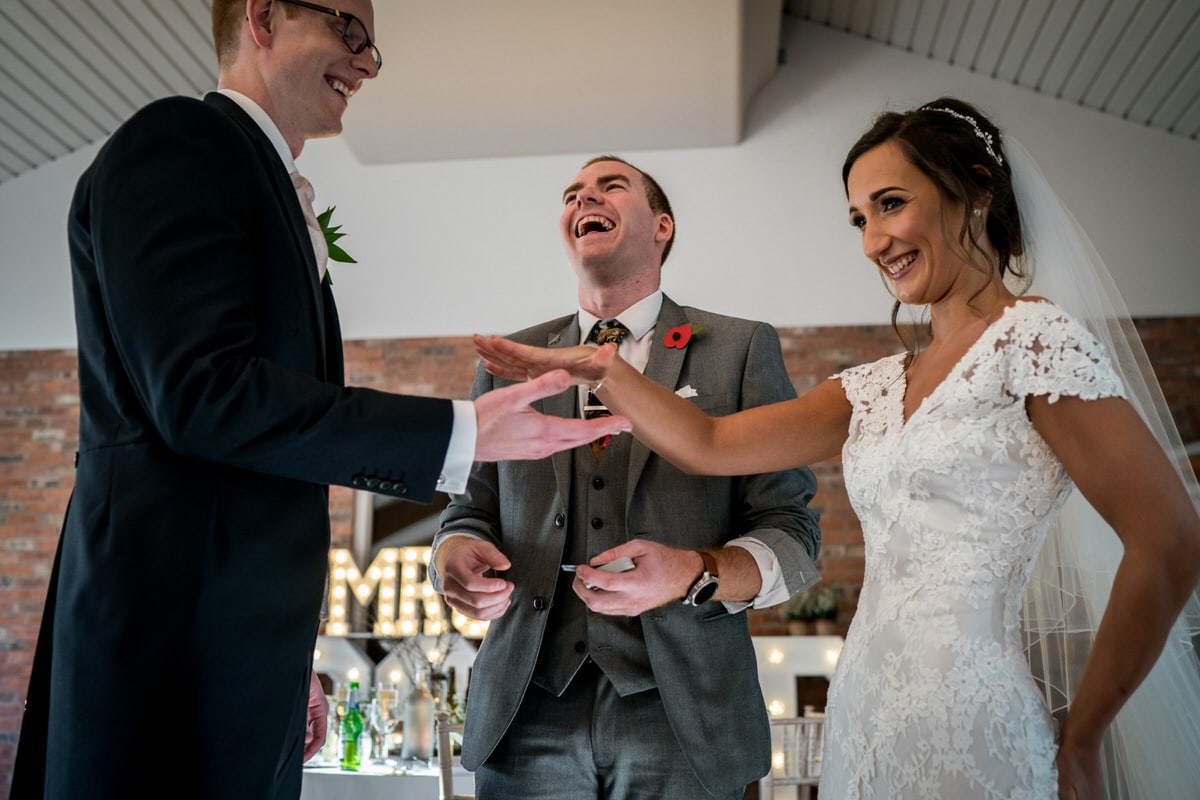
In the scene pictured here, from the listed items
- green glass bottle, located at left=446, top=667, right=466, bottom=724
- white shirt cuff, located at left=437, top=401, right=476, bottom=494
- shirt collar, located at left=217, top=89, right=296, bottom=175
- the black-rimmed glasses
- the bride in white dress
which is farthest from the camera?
green glass bottle, located at left=446, top=667, right=466, bottom=724

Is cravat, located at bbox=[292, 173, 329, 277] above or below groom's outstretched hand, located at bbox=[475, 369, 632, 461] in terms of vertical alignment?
Answer: above

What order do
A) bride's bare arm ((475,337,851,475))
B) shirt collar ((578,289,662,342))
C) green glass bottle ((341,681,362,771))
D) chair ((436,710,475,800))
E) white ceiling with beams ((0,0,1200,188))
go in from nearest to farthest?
bride's bare arm ((475,337,851,475)) < shirt collar ((578,289,662,342)) < chair ((436,710,475,800)) < green glass bottle ((341,681,362,771)) < white ceiling with beams ((0,0,1200,188))

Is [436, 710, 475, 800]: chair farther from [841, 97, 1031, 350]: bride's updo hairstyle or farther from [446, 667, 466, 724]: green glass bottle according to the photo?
[841, 97, 1031, 350]: bride's updo hairstyle

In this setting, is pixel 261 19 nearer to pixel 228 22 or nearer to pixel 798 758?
pixel 228 22

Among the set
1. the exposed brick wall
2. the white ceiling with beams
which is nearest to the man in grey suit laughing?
the white ceiling with beams

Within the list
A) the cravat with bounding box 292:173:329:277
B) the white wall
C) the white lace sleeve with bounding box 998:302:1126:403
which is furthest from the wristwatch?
the white wall

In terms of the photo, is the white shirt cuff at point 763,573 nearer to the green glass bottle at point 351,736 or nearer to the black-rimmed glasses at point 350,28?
the black-rimmed glasses at point 350,28

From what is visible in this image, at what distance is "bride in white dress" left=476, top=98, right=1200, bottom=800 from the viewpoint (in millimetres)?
1515

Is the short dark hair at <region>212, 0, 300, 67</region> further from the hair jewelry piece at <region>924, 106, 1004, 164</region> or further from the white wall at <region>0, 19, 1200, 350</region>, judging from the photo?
the white wall at <region>0, 19, 1200, 350</region>

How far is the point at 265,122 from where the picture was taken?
65.9 inches

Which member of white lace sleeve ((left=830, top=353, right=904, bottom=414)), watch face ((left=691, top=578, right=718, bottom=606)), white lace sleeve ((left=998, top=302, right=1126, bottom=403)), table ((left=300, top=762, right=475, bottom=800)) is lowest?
table ((left=300, top=762, right=475, bottom=800))

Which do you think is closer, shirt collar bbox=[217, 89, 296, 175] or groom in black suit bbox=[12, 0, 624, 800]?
groom in black suit bbox=[12, 0, 624, 800]

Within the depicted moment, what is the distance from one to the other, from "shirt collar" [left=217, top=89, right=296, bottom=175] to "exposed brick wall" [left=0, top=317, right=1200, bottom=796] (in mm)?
5590

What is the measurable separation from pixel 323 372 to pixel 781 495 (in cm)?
106
